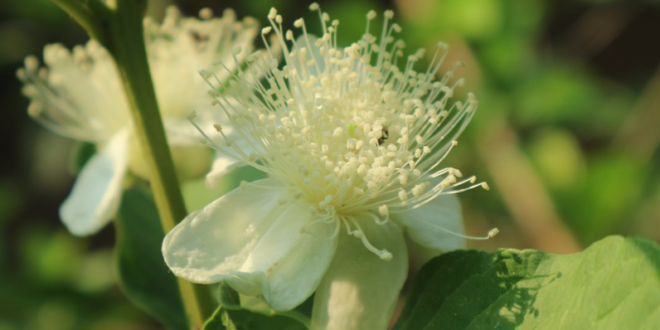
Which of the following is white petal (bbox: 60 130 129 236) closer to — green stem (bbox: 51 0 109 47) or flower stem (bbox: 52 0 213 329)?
flower stem (bbox: 52 0 213 329)

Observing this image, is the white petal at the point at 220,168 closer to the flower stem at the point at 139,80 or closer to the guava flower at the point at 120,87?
the flower stem at the point at 139,80

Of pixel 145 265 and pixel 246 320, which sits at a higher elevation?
pixel 246 320

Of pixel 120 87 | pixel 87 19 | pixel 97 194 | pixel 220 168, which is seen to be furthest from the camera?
pixel 120 87

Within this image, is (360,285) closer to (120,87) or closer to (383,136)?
(383,136)

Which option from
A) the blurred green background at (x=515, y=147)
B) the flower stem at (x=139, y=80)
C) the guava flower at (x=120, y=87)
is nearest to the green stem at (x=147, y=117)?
the flower stem at (x=139, y=80)

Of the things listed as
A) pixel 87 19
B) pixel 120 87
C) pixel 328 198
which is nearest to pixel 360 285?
pixel 328 198

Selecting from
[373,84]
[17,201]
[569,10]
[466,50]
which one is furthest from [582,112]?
[17,201]
